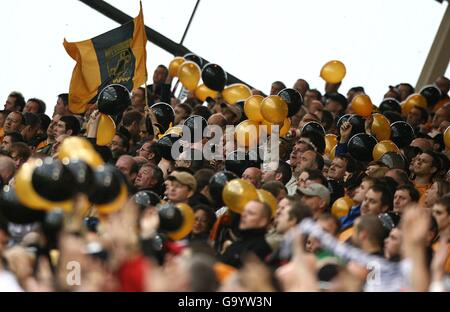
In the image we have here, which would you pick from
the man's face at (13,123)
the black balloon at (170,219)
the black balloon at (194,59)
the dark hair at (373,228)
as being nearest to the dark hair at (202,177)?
the black balloon at (170,219)

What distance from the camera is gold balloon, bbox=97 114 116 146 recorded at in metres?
11.1

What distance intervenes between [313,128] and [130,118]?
1697 mm

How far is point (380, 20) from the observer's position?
51.7ft

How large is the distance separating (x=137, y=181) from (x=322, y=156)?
170 cm

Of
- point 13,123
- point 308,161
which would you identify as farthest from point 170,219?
point 13,123

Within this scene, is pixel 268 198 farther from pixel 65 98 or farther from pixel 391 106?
pixel 65 98

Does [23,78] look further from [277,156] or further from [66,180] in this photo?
[66,180]

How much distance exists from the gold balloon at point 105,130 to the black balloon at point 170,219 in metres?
2.90

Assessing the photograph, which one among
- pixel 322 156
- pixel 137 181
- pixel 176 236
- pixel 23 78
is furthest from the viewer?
pixel 23 78

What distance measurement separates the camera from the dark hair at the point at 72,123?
11.6 m

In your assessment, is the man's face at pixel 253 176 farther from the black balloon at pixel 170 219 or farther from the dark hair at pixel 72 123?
the dark hair at pixel 72 123

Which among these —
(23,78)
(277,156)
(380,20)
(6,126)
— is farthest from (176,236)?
(380,20)

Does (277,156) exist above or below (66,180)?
above

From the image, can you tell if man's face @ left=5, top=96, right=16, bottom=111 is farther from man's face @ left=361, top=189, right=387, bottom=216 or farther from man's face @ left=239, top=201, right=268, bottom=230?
man's face @ left=239, top=201, right=268, bottom=230
